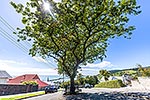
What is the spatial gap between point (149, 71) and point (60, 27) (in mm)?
14774

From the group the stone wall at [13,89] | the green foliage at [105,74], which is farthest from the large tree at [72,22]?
the green foliage at [105,74]

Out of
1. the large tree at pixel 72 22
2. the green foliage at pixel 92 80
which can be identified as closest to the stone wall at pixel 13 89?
the large tree at pixel 72 22

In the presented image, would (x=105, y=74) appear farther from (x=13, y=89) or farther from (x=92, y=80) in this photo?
(x=13, y=89)

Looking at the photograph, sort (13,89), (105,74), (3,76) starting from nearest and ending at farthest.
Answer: (13,89) < (105,74) < (3,76)

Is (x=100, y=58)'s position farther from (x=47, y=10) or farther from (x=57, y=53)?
(x=47, y=10)

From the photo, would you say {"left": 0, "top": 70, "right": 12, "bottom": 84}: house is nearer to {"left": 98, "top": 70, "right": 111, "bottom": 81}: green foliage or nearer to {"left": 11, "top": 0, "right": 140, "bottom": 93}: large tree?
{"left": 98, "top": 70, "right": 111, "bottom": 81}: green foliage

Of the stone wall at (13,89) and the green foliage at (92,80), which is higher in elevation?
the green foliage at (92,80)

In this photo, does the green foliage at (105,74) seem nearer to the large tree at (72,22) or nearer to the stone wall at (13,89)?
the stone wall at (13,89)

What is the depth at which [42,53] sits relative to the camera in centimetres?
3469

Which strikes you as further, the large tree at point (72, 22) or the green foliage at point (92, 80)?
the green foliage at point (92, 80)

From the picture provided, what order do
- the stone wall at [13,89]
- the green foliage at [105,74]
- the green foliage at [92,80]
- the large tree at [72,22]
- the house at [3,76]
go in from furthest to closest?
the green foliage at [92,80] → the house at [3,76] → the green foliage at [105,74] → the stone wall at [13,89] → the large tree at [72,22]

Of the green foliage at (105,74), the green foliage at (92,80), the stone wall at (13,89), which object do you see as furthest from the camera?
the green foliage at (92,80)

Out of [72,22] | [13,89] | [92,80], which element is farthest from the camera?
[92,80]

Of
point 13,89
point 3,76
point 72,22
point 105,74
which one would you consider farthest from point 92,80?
point 72,22
